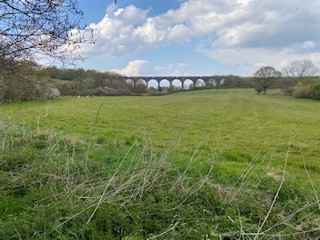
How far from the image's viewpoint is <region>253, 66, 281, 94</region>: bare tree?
250 feet

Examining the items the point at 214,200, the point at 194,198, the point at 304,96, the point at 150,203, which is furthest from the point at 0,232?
the point at 304,96

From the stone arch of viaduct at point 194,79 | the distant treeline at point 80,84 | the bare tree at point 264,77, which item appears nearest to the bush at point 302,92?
the distant treeline at point 80,84

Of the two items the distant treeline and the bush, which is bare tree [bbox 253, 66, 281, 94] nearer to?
the distant treeline

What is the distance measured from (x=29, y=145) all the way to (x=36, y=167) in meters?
2.70

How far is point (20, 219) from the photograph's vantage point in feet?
12.3

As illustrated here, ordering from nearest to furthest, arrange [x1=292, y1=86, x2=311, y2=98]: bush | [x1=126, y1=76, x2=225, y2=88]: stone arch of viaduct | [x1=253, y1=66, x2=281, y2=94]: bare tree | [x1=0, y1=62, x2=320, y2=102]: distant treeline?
[x1=0, y1=62, x2=320, y2=102]: distant treeline, [x1=292, y1=86, x2=311, y2=98]: bush, [x1=253, y1=66, x2=281, y2=94]: bare tree, [x1=126, y1=76, x2=225, y2=88]: stone arch of viaduct

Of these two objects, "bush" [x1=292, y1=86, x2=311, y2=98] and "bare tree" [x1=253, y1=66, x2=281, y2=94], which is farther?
"bare tree" [x1=253, y1=66, x2=281, y2=94]

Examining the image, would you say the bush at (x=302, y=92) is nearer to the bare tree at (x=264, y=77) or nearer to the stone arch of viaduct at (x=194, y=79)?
the bare tree at (x=264, y=77)

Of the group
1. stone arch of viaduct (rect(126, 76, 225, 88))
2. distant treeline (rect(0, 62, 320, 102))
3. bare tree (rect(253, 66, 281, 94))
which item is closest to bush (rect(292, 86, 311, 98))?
distant treeline (rect(0, 62, 320, 102))

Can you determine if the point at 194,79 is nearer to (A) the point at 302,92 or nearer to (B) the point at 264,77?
(B) the point at 264,77

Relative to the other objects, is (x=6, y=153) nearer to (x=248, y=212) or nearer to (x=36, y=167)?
(x=36, y=167)

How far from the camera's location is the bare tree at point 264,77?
7625 centimetres

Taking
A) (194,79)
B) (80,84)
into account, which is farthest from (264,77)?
(80,84)

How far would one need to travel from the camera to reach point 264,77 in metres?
77.4
